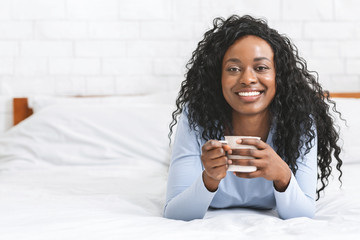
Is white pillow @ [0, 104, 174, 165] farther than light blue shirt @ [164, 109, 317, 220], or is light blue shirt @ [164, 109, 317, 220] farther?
white pillow @ [0, 104, 174, 165]

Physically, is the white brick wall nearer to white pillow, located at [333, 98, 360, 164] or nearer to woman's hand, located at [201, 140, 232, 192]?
white pillow, located at [333, 98, 360, 164]

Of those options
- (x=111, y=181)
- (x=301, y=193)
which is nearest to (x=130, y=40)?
(x=111, y=181)

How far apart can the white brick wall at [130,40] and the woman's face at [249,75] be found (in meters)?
1.13

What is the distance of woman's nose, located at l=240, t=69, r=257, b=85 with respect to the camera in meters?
1.08

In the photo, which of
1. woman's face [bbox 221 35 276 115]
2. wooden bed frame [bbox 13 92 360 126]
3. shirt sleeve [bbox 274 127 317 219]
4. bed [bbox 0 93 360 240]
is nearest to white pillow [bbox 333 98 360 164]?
bed [bbox 0 93 360 240]

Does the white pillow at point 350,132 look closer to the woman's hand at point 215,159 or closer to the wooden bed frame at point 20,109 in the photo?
the woman's hand at point 215,159

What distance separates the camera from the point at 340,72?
232 centimetres

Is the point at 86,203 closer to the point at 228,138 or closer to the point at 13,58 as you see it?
the point at 228,138

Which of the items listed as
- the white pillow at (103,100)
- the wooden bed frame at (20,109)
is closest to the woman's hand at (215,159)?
the white pillow at (103,100)

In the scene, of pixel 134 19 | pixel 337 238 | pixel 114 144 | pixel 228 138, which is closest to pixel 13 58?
pixel 134 19

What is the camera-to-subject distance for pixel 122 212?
113 cm

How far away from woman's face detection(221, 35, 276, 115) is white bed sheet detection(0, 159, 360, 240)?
0.91 feet

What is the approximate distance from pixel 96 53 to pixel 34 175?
0.83 m

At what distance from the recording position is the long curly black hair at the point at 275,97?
117 centimetres
